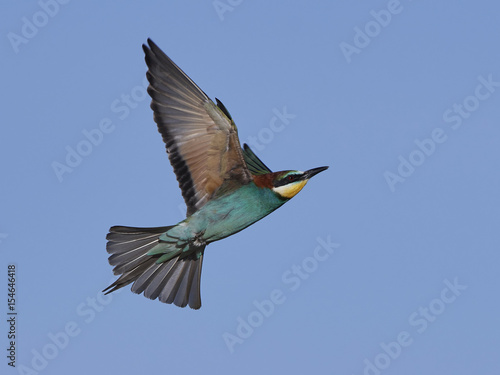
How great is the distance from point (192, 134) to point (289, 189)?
98cm

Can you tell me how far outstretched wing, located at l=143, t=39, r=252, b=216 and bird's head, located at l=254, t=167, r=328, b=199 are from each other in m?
0.16

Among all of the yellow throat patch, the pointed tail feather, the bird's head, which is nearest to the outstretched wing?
the bird's head

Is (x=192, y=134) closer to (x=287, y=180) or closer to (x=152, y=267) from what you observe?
(x=287, y=180)

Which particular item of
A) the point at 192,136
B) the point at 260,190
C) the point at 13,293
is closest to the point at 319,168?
the point at 260,190

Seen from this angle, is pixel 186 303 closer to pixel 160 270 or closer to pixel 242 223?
pixel 160 270

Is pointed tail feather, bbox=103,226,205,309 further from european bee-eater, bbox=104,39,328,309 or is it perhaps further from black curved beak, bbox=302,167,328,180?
black curved beak, bbox=302,167,328,180

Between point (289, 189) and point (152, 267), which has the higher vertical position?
point (152, 267)

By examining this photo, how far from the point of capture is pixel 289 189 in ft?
23.7

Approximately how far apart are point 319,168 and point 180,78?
149 cm

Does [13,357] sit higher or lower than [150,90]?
lower

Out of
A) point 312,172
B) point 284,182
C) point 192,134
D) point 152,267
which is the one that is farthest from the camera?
point 152,267

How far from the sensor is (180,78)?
6.96m

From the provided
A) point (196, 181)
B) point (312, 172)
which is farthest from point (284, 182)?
point (196, 181)

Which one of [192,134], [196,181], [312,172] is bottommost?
[312,172]
